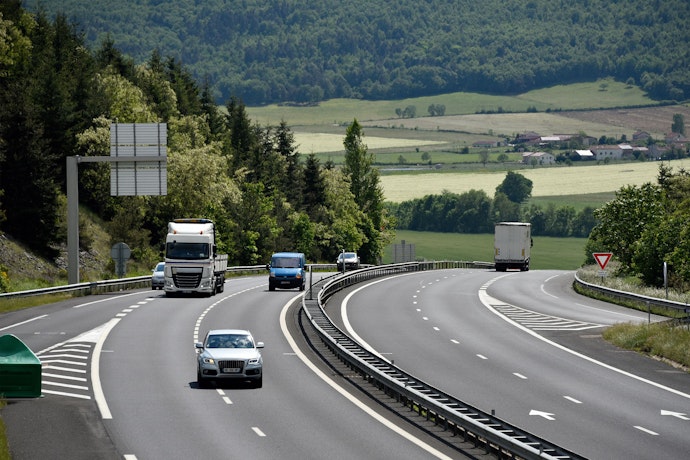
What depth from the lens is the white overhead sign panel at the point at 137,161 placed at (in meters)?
62.0

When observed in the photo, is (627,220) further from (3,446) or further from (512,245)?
(3,446)

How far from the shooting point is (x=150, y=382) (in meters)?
32.8

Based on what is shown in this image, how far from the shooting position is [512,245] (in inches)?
4136

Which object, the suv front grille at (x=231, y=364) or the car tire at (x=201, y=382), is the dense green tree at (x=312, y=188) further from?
→ the suv front grille at (x=231, y=364)

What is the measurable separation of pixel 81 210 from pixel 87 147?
549 cm

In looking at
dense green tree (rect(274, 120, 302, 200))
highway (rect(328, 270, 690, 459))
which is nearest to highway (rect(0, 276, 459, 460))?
highway (rect(328, 270, 690, 459))

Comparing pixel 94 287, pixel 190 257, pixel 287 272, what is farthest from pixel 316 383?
pixel 287 272

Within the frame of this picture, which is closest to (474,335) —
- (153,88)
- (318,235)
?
(153,88)

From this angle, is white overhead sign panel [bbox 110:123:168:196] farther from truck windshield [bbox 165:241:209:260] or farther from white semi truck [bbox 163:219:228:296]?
truck windshield [bbox 165:241:209:260]

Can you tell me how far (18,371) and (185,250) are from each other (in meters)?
31.5

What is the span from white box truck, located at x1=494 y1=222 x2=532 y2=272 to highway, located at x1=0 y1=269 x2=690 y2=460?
39945mm

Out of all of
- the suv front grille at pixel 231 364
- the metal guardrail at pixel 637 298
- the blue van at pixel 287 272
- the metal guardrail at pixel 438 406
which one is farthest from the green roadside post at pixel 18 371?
the blue van at pixel 287 272

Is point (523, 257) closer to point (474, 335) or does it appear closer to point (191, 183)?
point (191, 183)

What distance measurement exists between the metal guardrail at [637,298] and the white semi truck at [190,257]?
66.3ft
